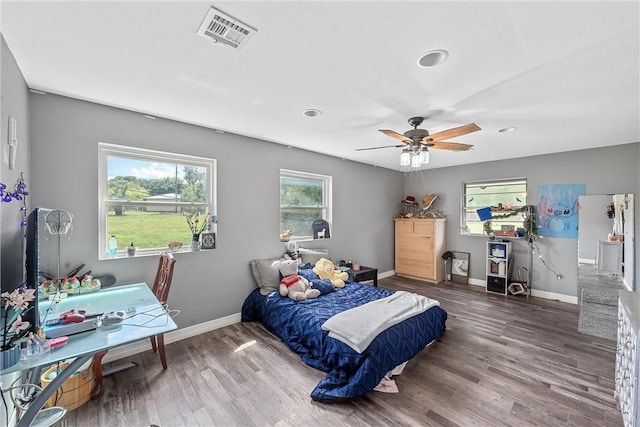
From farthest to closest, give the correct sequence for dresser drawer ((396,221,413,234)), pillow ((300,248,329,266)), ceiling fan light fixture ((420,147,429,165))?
dresser drawer ((396,221,413,234))
pillow ((300,248,329,266))
ceiling fan light fixture ((420,147,429,165))

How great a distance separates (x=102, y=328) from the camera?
1.56 m

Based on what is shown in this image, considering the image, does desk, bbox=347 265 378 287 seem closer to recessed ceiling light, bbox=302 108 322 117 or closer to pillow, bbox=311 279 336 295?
pillow, bbox=311 279 336 295

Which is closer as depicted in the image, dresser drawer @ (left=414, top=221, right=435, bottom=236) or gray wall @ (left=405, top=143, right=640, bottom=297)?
gray wall @ (left=405, top=143, right=640, bottom=297)

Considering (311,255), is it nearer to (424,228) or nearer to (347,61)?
(424,228)

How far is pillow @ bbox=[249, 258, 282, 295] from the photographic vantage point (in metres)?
3.50

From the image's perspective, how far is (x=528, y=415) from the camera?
1.91 meters

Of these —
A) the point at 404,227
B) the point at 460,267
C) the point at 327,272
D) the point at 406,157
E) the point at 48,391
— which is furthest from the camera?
the point at 404,227

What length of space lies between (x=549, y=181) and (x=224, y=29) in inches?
214

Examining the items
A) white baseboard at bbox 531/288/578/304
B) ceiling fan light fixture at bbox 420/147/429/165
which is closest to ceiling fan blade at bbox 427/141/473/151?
ceiling fan light fixture at bbox 420/147/429/165

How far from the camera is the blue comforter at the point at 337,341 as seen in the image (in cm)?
209

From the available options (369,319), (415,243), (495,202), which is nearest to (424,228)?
(415,243)

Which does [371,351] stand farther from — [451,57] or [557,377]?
[451,57]

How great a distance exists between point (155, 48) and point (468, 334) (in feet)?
13.4

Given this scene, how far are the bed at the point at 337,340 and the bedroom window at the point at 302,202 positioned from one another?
929mm
